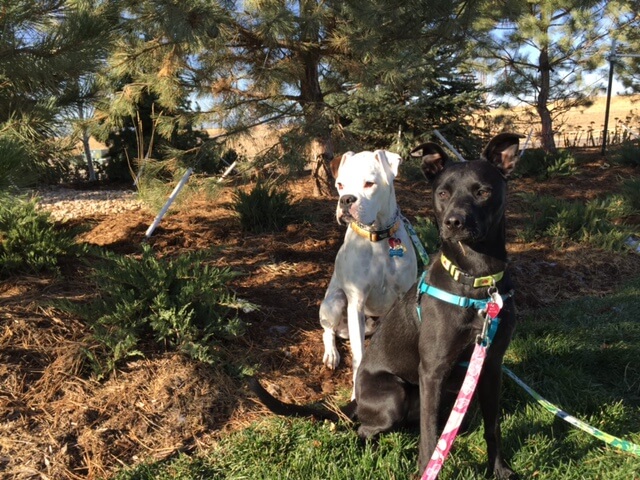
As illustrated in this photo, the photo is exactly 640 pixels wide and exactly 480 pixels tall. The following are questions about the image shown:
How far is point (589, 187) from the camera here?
9.66 metres

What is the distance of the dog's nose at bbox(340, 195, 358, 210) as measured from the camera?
3.25 m

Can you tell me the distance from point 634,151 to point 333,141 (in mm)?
8447

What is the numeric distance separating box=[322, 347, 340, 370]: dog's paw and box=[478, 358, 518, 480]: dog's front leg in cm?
135

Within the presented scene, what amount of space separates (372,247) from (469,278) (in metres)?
1.21

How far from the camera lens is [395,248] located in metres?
3.42

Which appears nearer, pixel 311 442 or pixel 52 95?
pixel 311 442

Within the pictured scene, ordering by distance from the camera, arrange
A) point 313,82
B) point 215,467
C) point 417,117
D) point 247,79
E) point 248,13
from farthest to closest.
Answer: point 417,117 → point 313,82 → point 247,79 → point 248,13 → point 215,467

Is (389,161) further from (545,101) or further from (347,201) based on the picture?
(545,101)

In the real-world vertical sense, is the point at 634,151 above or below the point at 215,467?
above

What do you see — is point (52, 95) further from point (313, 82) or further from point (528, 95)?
point (528, 95)

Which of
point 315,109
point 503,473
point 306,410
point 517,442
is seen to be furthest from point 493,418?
point 315,109

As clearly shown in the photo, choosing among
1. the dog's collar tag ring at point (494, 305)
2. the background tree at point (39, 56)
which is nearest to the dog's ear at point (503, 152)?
the dog's collar tag ring at point (494, 305)

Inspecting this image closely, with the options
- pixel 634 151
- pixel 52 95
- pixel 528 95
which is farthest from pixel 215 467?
pixel 528 95

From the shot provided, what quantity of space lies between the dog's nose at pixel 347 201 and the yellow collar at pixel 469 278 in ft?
3.38
